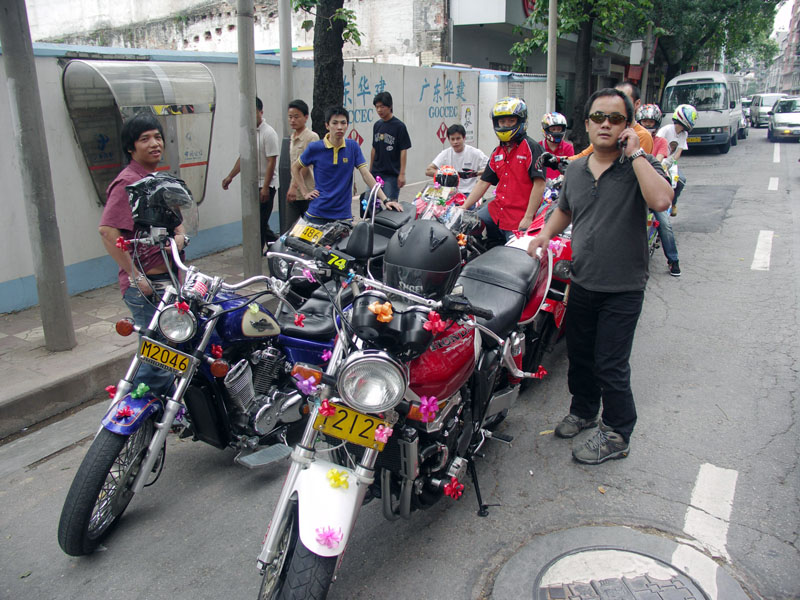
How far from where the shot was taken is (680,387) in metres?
4.46

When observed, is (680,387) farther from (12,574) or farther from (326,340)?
(12,574)

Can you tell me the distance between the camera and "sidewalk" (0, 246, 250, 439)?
4262mm

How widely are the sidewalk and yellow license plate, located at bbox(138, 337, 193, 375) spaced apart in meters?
1.96

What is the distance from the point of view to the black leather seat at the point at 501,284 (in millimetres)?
3348

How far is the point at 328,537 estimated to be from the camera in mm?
2174

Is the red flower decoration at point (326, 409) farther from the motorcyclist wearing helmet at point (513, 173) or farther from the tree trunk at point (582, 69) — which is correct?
Result: the tree trunk at point (582, 69)

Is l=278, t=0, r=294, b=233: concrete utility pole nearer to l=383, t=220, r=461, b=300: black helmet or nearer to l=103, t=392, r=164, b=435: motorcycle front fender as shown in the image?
l=103, t=392, r=164, b=435: motorcycle front fender

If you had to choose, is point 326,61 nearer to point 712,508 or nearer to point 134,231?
point 134,231

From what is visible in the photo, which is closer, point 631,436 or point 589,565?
point 589,565

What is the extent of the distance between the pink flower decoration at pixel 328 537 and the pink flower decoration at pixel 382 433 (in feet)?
1.11

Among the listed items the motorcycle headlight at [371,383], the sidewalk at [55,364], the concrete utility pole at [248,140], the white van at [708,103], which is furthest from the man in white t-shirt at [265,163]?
the white van at [708,103]

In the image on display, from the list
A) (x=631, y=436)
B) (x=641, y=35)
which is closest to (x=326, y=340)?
(x=631, y=436)

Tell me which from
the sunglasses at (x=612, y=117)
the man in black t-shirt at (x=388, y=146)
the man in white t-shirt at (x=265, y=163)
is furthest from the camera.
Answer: the man in black t-shirt at (x=388, y=146)

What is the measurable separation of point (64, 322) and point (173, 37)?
652 inches
